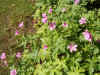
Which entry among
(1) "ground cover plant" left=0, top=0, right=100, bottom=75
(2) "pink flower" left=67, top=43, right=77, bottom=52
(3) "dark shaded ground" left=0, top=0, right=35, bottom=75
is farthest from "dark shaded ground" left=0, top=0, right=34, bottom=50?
(2) "pink flower" left=67, top=43, right=77, bottom=52

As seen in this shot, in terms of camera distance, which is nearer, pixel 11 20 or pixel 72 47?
pixel 72 47

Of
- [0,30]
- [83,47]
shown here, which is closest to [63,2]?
[83,47]

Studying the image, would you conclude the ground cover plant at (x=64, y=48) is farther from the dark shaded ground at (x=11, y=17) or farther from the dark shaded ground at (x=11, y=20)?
the dark shaded ground at (x=11, y=17)

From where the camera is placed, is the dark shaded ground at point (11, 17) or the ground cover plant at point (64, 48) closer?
the ground cover plant at point (64, 48)

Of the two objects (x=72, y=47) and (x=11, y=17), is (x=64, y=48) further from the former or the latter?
(x=11, y=17)

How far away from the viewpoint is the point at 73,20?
2.37 meters

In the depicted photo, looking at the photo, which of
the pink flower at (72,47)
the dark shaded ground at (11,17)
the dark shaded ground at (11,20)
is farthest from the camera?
the dark shaded ground at (11,17)

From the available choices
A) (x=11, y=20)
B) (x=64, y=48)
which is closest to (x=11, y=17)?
(x=11, y=20)

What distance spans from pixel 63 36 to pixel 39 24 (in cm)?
111

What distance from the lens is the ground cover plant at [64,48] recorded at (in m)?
2.00

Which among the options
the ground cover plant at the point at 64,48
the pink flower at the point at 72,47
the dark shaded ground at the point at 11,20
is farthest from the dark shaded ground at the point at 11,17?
the pink flower at the point at 72,47

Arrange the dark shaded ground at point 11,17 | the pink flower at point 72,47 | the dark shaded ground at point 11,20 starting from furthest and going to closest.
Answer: the dark shaded ground at point 11,17, the dark shaded ground at point 11,20, the pink flower at point 72,47

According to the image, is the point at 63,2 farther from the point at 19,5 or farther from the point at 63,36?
the point at 19,5

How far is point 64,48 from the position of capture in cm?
200
